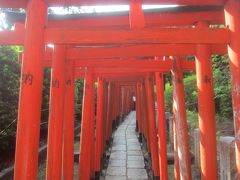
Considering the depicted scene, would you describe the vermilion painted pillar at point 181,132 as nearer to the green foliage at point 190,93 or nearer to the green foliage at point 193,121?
the green foliage at point 193,121

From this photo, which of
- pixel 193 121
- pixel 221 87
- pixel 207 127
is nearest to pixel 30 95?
pixel 207 127

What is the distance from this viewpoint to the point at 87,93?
7188 mm

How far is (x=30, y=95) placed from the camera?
320 centimetres

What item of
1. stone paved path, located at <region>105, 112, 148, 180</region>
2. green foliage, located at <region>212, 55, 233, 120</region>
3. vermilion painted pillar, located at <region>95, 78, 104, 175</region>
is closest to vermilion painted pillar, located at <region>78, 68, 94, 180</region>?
vermilion painted pillar, located at <region>95, 78, 104, 175</region>

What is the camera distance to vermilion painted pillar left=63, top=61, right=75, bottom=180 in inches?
205

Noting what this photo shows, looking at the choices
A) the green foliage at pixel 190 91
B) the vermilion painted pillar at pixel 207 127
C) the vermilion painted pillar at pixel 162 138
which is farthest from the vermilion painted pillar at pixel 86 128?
the green foliage at pixel 190 91

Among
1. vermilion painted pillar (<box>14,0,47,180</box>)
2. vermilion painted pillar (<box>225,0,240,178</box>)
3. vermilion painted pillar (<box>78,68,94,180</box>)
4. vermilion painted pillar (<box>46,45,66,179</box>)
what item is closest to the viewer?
vermilion painted pillar (<box>14,0,47,180</box>)

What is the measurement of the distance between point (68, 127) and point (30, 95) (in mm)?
2220

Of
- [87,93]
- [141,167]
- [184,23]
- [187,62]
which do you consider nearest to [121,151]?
[141,167]

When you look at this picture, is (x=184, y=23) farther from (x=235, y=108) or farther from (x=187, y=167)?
(x=187, y=167)

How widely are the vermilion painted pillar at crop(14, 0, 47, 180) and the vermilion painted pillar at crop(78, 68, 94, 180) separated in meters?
3.52

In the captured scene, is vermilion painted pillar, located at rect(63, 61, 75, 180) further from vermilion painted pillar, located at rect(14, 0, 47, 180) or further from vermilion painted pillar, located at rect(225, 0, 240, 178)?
vermilion painted pillar, located at rect(225, 0, 240, 178)

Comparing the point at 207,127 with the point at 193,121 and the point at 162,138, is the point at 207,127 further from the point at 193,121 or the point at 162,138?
the point at 193,121

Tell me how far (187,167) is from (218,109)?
5.64 meters
